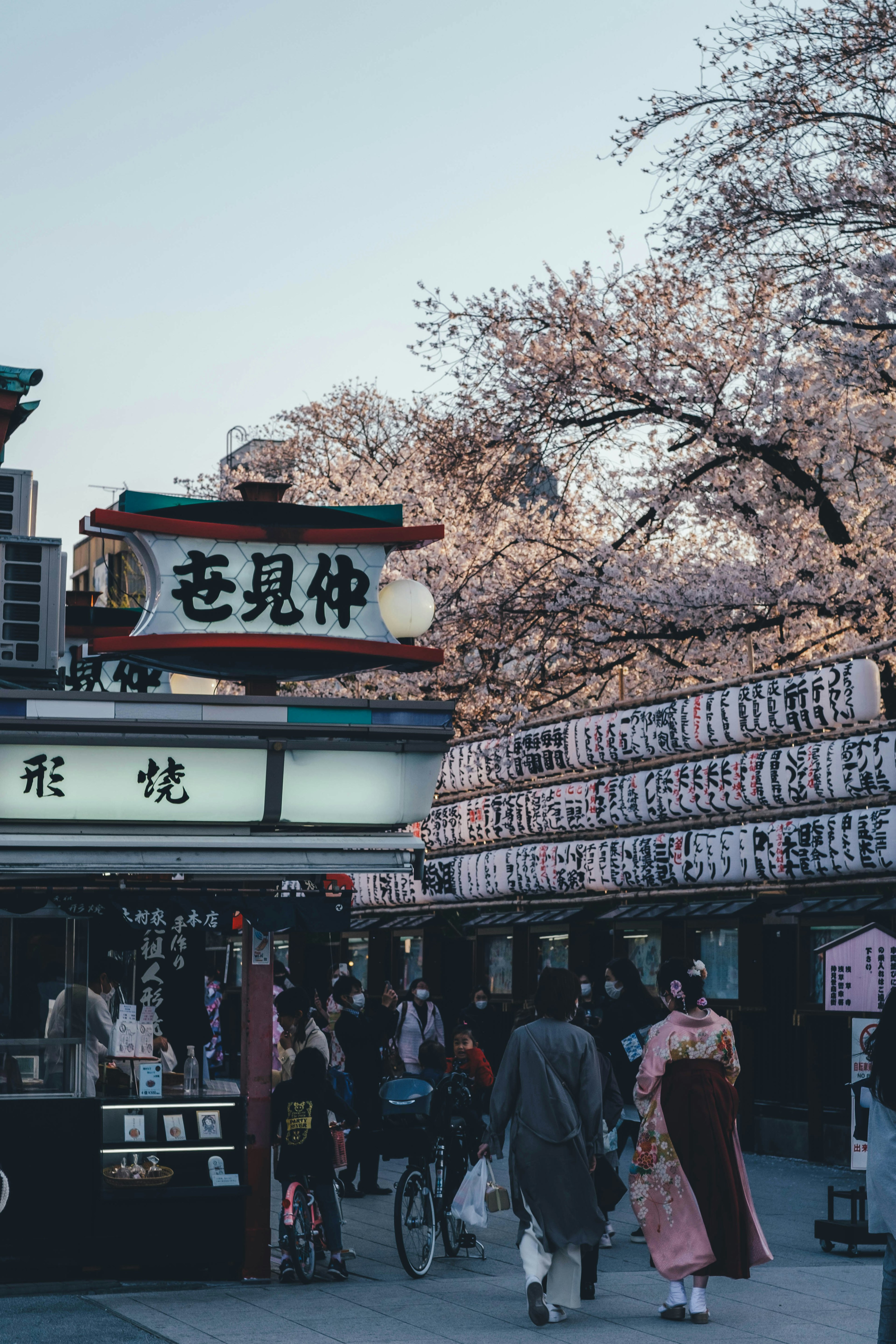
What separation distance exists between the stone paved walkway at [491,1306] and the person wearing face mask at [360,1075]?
9.49 feet

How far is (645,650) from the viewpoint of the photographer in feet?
79.7

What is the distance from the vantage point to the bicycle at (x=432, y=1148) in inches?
451

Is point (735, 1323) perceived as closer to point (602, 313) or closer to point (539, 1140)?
point (539, 1140)

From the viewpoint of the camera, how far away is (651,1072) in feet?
32.9

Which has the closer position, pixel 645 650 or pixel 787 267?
pixel 787 267

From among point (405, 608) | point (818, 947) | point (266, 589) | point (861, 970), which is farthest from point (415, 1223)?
point (818, 947)

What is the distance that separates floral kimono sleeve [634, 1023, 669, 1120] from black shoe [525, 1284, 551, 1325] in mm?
1183

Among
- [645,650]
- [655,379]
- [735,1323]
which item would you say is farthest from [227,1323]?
[645,650]

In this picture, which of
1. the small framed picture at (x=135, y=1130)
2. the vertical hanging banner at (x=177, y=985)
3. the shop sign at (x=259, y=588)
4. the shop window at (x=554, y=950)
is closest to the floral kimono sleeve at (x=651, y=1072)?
the shop sign at (x=259, y=588)

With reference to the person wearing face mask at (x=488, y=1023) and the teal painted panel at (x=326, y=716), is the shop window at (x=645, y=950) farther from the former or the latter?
the teal painted panel at (x=326, y=716)

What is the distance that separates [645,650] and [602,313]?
529 cm

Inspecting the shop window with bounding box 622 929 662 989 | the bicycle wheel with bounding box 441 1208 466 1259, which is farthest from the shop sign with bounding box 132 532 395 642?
the shop window with bounding box 622 929 662 989

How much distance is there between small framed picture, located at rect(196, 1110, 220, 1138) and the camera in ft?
37.7

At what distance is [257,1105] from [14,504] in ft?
16.0
